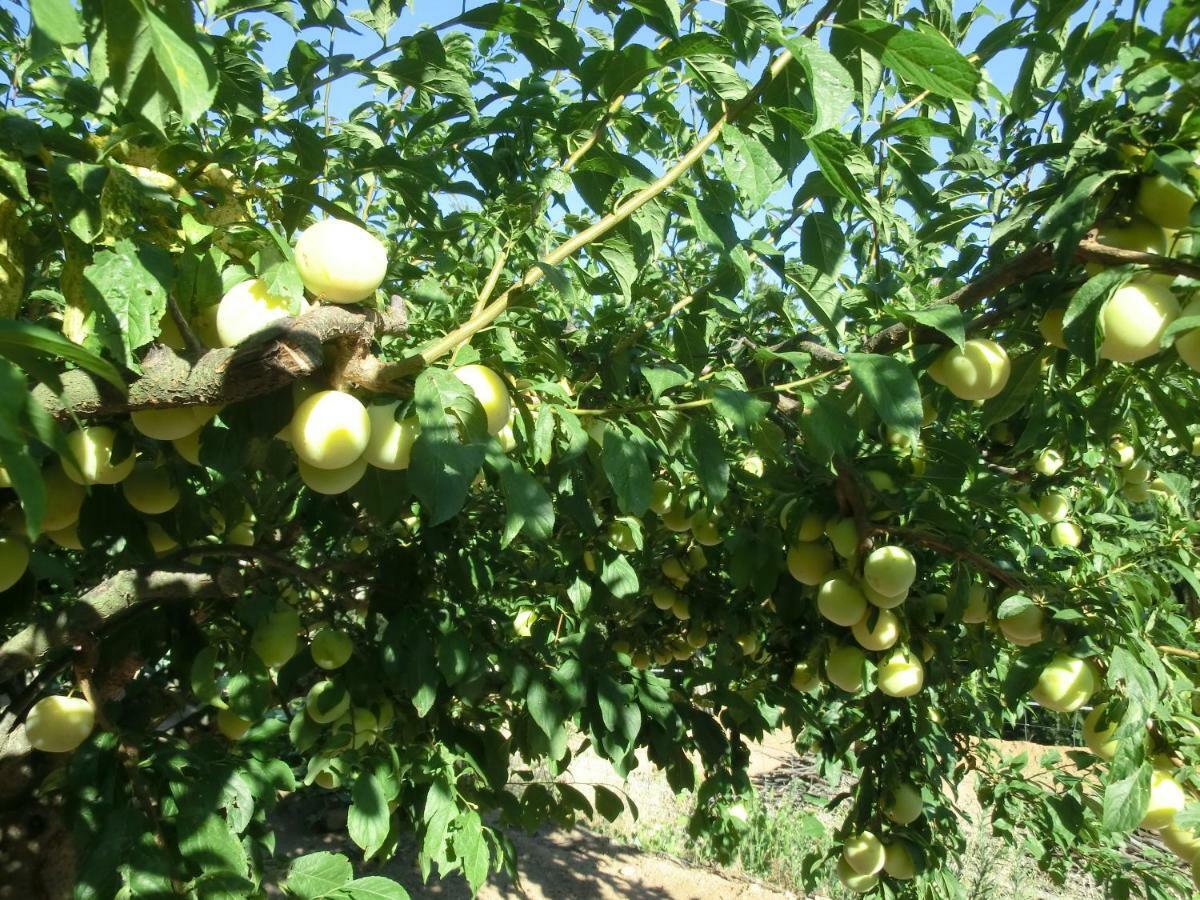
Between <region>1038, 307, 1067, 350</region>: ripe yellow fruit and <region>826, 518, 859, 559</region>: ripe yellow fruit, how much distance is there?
71 centimetres

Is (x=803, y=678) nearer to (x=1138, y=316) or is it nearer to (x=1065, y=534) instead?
(x=1065, y=534)

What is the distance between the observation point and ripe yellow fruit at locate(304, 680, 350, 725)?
2236mm

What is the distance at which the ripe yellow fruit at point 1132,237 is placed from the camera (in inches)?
48.1

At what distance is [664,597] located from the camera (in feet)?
9.99

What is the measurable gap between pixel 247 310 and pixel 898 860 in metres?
2.64

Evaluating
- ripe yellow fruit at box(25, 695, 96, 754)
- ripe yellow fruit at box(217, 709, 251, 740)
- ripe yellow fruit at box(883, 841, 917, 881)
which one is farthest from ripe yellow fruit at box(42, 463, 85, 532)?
ripe yellow fruit at box(883, 841, 917, 881)

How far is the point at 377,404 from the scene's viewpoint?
1.19 meters

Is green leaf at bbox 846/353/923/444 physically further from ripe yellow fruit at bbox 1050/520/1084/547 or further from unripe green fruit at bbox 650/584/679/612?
unripe green fruit at bbox 650/584/679/612

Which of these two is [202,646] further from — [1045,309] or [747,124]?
[1045,309]

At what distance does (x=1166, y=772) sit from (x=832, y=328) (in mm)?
1235

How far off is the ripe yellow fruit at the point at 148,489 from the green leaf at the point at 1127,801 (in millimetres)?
1808

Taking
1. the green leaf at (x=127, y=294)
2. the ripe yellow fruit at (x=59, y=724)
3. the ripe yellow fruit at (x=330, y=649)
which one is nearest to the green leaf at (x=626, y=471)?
the green leaf at (x=127, y=294)

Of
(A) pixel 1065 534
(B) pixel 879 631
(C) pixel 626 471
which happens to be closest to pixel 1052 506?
(A) pixel 1065 534

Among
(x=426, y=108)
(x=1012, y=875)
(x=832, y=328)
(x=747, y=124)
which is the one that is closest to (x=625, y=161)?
(x=747, y=124)
